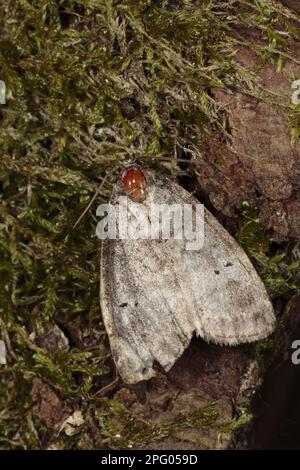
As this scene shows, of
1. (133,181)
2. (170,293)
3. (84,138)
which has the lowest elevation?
(170,293)

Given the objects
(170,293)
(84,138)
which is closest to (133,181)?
(84,138)

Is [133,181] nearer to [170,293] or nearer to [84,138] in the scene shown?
[84,138]

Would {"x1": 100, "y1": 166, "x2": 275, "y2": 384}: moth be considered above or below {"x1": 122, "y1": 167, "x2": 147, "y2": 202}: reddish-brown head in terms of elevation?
below

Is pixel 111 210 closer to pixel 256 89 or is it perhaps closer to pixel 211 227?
pixel 211 227
